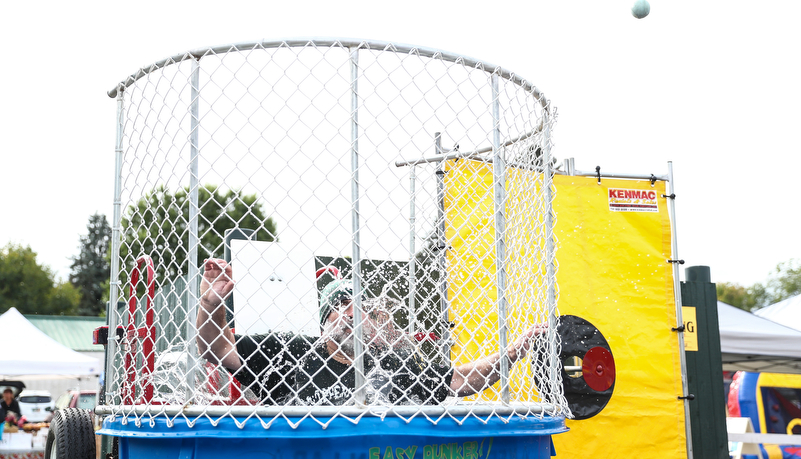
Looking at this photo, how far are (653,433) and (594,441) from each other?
0.49 metres

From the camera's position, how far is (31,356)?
10.0 metres

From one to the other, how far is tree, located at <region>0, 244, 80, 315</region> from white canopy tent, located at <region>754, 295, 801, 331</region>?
48.0 meters

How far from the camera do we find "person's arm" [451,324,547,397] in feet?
9.74

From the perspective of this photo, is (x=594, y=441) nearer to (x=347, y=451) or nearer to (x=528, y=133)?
(x=528, y=133)

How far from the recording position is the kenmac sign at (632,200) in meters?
4.99

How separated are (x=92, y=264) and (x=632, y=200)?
237ft

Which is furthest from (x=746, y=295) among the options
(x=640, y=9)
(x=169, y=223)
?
(x=169, y=223)

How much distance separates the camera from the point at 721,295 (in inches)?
2446

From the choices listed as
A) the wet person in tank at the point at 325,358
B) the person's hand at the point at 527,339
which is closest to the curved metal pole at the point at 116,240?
the wet person in tank at the point at 325,358

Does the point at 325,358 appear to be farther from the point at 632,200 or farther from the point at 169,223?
the point at 632,200

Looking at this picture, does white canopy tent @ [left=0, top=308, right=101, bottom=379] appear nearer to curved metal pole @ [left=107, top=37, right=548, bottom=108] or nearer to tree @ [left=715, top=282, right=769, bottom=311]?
curved metal pole @ [left=107, top=37, right=548, bottom=108]

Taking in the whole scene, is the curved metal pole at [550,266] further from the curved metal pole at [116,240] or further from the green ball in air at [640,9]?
the curved metal pole at [116,240]

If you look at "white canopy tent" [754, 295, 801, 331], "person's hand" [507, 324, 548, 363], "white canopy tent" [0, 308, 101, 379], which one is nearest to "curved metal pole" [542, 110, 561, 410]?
"person's hand" [507, 324, 548, 363]

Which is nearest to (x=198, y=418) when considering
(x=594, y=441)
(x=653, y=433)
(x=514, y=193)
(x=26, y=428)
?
(x=514, y=193)
